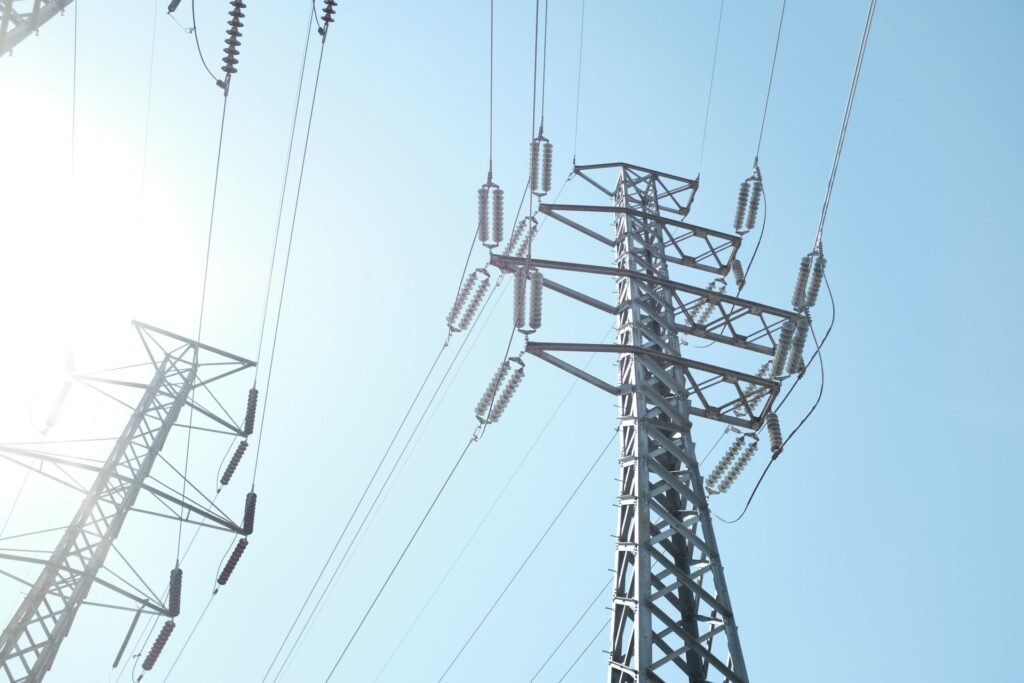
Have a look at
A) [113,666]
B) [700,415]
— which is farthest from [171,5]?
[113,666]

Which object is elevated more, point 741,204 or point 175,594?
point 741,204

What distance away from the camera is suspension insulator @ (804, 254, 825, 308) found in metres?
10.5

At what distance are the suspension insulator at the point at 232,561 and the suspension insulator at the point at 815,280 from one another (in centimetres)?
1041

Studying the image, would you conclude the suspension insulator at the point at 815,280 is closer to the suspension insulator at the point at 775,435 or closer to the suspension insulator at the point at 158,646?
the suspension insulator at the point at 775,435

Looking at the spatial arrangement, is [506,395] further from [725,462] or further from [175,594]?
[175,594]

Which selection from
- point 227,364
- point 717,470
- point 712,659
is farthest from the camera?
point 227,364

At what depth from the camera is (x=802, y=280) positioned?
10.6 m

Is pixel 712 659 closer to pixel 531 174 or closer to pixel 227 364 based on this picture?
pixel 531 174

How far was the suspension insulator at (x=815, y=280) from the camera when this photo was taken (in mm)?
10523

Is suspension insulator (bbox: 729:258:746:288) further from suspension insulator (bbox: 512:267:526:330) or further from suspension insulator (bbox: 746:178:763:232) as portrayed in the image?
suspension insulator (bbox: 512:267:526:330)

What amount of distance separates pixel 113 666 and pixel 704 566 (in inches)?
461

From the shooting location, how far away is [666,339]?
34.2 feet

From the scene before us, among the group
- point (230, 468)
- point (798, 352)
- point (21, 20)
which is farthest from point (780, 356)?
point (230, 468)

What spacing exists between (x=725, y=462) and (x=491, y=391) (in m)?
3.68
